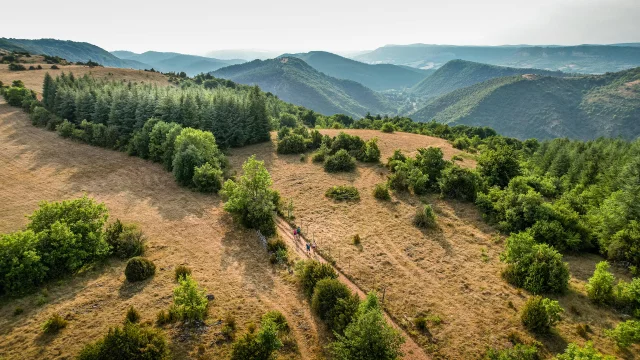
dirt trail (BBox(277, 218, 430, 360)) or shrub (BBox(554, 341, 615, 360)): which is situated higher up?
shrub (BBox(554, 341, 615, 360))

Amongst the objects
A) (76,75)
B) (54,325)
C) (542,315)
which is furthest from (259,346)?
(76,75)

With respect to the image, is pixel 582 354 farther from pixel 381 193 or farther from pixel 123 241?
pixel 123 241

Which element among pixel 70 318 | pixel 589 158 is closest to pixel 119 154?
pixel 70 318

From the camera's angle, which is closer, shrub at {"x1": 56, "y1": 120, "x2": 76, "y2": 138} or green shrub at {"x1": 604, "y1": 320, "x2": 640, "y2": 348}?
green shrub at {"x1": 604, "y1": 320, "x2": 640, "y2": 348}

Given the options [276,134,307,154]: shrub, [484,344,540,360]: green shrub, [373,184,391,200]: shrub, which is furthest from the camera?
[276,134,307,154]: shrub

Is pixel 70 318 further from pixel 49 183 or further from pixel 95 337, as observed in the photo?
pixel 49 183

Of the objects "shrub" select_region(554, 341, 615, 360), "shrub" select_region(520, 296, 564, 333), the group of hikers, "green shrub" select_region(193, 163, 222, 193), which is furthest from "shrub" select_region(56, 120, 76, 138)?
"shrub" select_region(554, 341, 615, 360)

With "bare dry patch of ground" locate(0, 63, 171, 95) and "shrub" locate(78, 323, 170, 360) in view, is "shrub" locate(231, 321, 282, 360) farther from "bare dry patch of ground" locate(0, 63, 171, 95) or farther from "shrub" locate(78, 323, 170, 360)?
"bare dry patch of ground" locate(0, 63, 171, 95)

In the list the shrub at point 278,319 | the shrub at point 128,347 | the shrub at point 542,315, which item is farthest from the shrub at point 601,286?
the shrub at point 128,347
